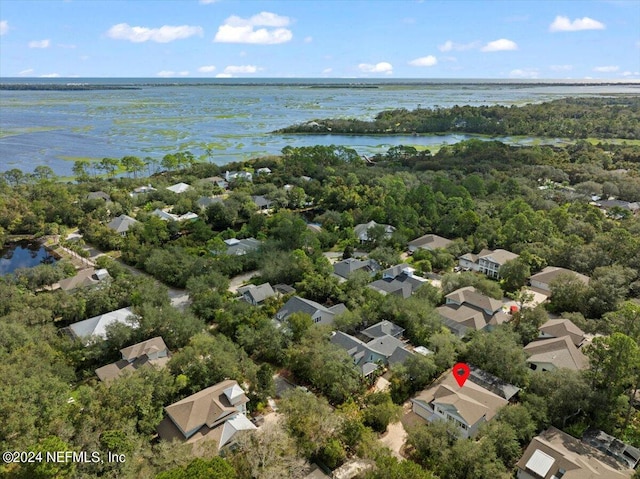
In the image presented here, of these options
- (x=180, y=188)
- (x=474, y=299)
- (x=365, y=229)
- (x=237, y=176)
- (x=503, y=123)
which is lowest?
(x=474, y=299)

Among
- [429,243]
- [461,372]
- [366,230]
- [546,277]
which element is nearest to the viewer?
[461,372]

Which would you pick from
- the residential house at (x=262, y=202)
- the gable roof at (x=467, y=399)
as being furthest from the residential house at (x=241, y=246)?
the gable roof at (x=467, y=399)

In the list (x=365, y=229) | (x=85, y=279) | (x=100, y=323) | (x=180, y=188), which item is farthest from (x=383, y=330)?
(x=180, y=188)

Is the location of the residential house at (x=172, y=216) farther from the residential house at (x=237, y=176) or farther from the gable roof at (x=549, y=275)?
the gable roof at (x=549, y=275)

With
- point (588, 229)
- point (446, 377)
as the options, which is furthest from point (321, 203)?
point (446, 377)

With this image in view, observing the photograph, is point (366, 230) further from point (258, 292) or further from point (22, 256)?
point (22, 256)

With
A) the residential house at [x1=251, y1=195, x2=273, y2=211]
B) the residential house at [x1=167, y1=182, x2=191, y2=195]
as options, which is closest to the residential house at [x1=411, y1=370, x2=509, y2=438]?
the residential house at [x1=251, y1=195, x2=273, y2=211]
